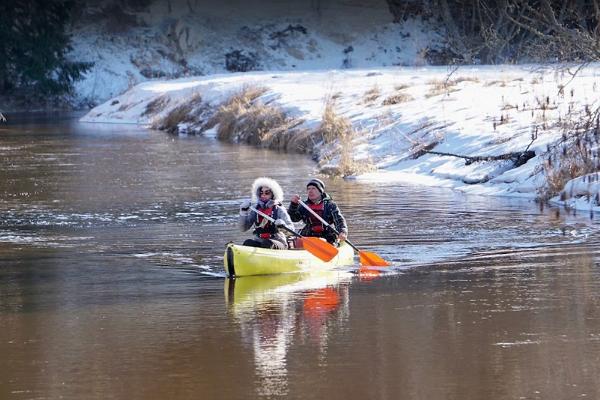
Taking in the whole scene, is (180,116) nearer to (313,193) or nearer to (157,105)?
(157,105)

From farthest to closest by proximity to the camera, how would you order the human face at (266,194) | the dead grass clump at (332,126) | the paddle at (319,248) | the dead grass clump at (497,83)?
the dead grass clump at (497,83) < the dead grass clump at (332,126) < the human face at (266,194) < the paddle at (319,248)

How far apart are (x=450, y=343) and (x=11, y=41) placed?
4333 cm

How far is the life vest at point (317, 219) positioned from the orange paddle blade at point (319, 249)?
2.65ft

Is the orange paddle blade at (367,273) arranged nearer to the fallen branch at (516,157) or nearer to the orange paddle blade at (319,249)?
the orange paddle blade at (319,249)

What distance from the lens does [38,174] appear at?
2534cm

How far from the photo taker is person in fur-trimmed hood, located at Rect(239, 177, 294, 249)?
565 inches

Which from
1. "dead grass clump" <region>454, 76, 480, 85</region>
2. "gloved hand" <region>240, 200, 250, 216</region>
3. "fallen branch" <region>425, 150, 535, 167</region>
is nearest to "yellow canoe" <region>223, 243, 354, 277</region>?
"gloved hand" <region>240, 200, 250, 216</region>

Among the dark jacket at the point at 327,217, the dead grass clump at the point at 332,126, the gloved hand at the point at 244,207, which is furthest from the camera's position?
the dead grass clump at the point at 332,126

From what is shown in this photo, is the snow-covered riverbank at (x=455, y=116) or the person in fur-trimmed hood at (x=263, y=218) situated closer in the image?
the person in fur-trimmed hood at (x=263, y=218)

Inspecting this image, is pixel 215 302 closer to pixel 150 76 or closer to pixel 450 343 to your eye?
pixel 450 343

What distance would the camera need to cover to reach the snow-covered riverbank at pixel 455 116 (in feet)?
72.2

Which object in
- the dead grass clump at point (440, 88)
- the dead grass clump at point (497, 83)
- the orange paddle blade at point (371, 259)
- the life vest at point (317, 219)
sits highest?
the dead grass clump at point (497, 83)

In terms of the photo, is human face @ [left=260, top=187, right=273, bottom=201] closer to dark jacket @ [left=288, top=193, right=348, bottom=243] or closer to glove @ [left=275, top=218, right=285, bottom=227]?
glove @ [left=275, top=218, right=285, bottom=227]

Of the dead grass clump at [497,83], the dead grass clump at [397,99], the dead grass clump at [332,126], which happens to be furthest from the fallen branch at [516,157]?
the dead grass clump at [397,99]
